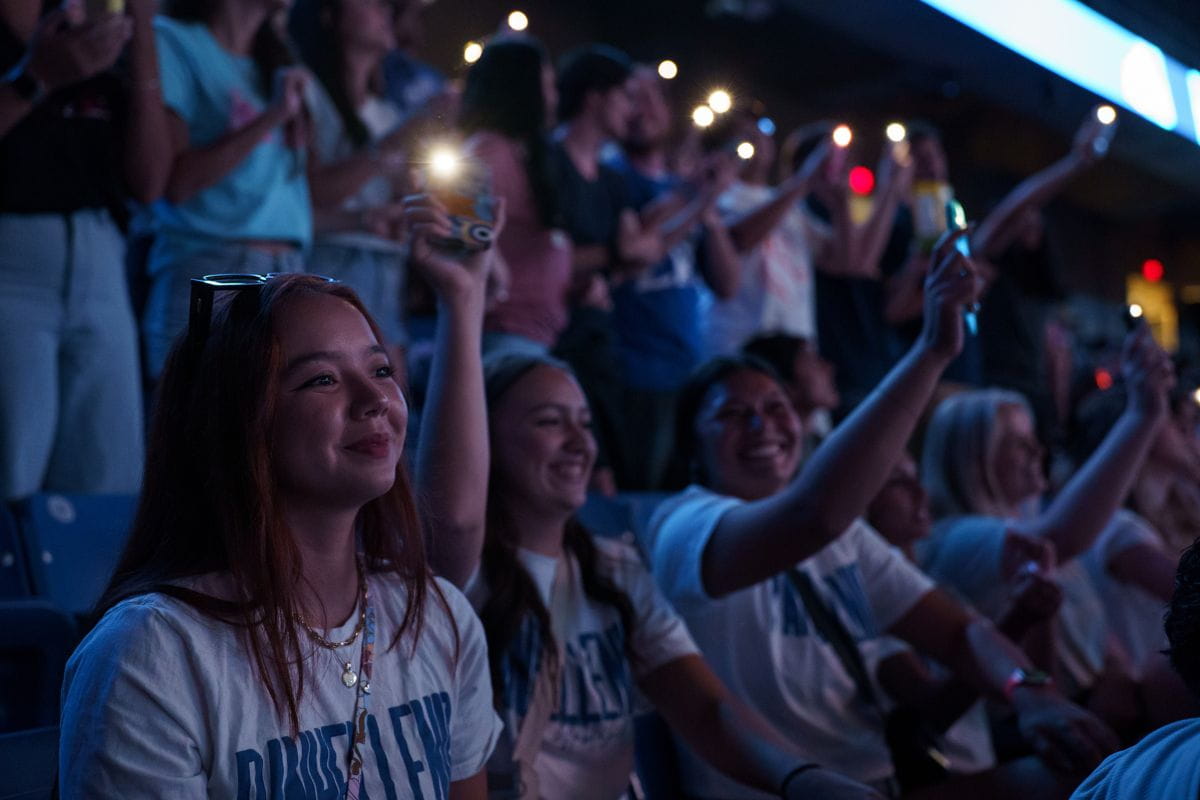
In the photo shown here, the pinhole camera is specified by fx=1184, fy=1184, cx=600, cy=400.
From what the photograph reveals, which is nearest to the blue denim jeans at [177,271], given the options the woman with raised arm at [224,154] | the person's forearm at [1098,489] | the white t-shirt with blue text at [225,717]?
the woman with raised arm at [224,154]

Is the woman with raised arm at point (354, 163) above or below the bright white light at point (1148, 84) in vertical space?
below

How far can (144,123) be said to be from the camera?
2371 millimetres

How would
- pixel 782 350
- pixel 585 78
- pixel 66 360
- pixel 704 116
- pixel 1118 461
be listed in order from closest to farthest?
pixel 66 360 < pixel 1118 461 < pixel 782 350 < pixel 585 78 < pixel 704 116

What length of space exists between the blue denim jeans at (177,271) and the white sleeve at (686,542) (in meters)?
0.96

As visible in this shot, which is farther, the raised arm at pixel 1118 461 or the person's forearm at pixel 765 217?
the person's forearm at pixel 765 217

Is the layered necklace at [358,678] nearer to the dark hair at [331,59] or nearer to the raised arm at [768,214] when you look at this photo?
the dark hair at [331,59]

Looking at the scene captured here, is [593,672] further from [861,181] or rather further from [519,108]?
[861,181]

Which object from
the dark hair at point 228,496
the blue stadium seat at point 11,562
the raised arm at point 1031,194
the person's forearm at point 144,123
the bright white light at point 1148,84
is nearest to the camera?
the dark hair at point 228,496

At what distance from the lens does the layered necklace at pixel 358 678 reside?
129 centimetres

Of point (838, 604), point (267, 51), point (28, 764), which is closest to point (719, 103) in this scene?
point (267, 51)

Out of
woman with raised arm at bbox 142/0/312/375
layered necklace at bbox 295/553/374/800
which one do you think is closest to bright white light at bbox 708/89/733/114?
woman with raised arm at bbox 142/0/312/375

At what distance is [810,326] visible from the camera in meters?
4.08

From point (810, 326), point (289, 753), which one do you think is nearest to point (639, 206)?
point (810, 326)

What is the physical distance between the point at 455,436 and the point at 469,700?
0.36 meters
